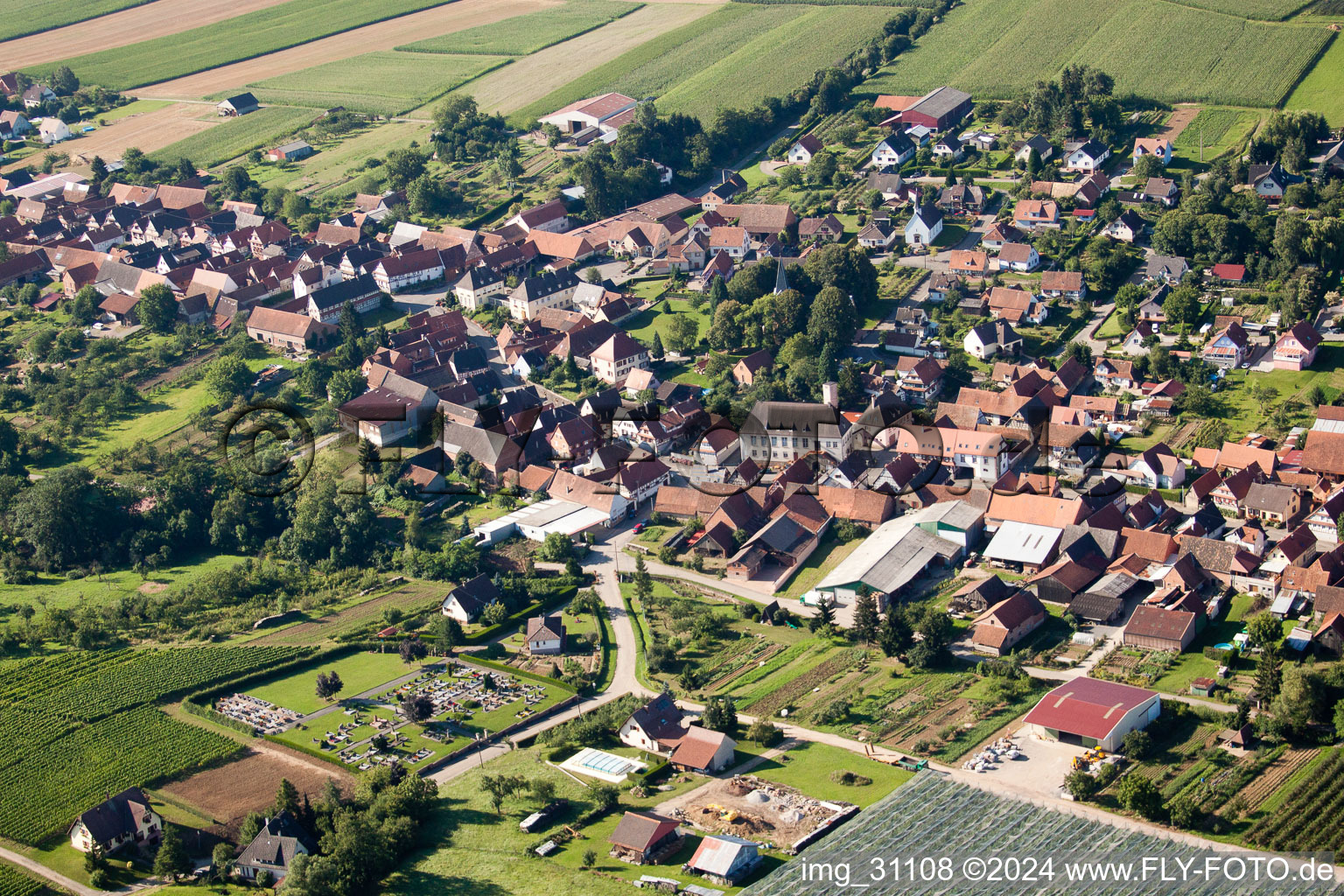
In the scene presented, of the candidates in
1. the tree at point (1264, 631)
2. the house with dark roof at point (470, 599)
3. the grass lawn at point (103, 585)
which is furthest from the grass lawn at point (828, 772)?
the grass lawn at point (103, 585)

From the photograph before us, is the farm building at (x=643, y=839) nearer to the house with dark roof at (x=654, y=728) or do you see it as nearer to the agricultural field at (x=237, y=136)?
the house with dark roof at (x=654, y=728)

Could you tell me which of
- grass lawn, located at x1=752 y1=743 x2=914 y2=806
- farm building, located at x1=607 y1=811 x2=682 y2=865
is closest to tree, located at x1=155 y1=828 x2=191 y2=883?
farm building, located at x1=607 y1=811 x2=682 y2=865

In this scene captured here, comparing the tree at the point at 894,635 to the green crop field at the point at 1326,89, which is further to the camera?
the green crop field at the point at 1326,89

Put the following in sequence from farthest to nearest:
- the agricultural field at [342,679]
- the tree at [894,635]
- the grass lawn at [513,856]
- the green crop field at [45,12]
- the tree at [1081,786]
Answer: the green crop field at [45,12] < the agricultural field at [342,679] < the tree at [894,635] < the tree at [1081,786] < the grass lawn at [513,856]

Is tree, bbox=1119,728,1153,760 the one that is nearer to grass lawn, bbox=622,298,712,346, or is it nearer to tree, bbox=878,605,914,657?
tree, bbox=878,605,914,657

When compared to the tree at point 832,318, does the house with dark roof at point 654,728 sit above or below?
below

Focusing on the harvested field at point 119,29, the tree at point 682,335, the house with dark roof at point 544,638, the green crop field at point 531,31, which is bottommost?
the house with dark roof at point 544,638

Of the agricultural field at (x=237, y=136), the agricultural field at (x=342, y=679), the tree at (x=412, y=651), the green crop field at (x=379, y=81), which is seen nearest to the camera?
the agricultural field at (x=342, y=679)

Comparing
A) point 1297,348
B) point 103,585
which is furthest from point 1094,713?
point 103,585
